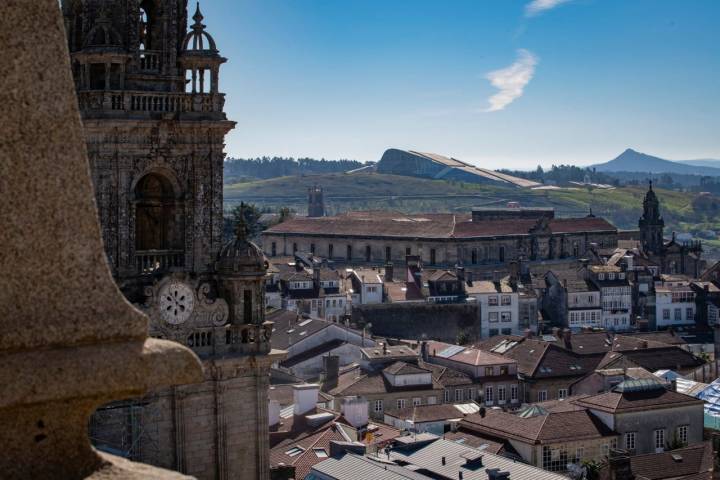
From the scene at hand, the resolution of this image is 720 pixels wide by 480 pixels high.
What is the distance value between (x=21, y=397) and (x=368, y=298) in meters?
92.7

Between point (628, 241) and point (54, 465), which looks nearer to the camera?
point (54, 465)

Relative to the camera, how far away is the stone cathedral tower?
24438 millimetres

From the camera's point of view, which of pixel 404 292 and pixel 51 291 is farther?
pixel 404 292

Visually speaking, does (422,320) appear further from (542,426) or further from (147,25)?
(147,25)

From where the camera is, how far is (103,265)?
436 centimetres

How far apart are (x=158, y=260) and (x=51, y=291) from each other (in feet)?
72.0

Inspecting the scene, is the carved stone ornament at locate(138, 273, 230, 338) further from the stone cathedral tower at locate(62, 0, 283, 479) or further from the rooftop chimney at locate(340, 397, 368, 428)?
the rooftop chimney at locate(340, 397, 368, 428)

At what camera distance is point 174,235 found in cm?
2619

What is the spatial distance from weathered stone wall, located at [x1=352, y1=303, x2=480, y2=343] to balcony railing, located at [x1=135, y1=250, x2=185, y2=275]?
64.3m

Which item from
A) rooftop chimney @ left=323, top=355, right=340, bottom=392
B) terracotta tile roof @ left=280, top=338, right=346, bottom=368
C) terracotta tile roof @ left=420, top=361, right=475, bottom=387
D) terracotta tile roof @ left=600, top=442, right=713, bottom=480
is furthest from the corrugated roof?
terracotta tile roof @ left=280, top=338, right=346, bottom=368

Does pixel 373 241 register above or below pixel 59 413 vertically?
below

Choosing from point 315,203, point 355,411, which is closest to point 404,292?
point 355,411

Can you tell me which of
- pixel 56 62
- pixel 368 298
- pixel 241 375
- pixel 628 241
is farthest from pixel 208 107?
pixel 628 241

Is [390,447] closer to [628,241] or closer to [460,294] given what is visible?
[460,294]
